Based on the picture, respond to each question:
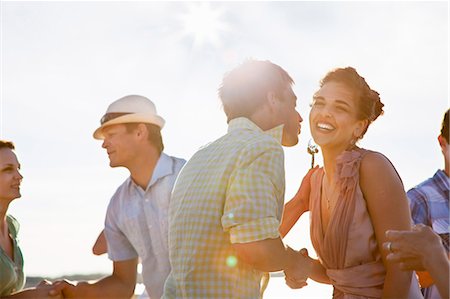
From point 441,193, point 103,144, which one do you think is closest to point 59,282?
point 103,144

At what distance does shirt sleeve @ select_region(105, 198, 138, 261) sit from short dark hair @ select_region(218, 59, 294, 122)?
2.28 metres

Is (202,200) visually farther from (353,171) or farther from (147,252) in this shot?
(147,252)

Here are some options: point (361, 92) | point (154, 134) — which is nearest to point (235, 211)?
point (361, 92)

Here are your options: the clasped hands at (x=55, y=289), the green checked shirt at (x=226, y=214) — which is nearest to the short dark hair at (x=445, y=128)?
the green checked shirt at (x=226, y=214)

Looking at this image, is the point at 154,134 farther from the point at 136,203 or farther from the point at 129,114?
the point at 136,203

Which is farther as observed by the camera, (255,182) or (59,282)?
(59,282)

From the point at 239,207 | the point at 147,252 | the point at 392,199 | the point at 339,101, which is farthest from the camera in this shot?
the point at 147,252

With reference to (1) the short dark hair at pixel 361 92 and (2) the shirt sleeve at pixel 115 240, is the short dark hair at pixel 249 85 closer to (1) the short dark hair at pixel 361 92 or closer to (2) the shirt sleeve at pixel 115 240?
(1) the short dark hair at pixel 361 92

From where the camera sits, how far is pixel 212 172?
3.38 m

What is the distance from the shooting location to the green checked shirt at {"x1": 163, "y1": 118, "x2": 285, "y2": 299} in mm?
3184

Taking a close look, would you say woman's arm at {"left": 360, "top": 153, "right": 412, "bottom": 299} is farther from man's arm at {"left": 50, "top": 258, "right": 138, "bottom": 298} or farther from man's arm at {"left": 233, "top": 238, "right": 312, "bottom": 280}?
man's arm at {"left": 50, "top": 258, "right": 138, "bottom": 298}

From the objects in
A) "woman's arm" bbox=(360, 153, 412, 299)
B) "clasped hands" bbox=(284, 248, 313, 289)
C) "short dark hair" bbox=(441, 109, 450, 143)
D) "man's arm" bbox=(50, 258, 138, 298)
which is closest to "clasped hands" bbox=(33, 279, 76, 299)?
"man's arm" bbox=(50, 258, 138, 298)

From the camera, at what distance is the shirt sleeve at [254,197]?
316 centimetres

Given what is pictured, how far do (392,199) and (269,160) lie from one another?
33.9 inches
